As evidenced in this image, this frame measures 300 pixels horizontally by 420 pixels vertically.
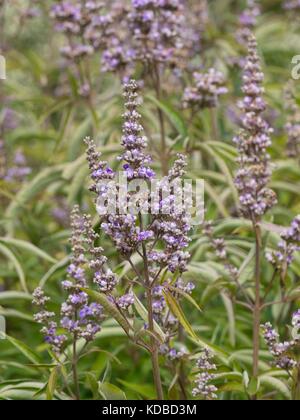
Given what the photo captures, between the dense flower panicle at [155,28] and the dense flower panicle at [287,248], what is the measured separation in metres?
1.20

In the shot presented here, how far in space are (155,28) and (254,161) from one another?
3.50 feet

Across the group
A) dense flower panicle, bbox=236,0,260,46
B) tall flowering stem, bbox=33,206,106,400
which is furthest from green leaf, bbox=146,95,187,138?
tall flowering stem, bbox=33,206,106,400

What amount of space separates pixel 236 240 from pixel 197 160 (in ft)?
3.80

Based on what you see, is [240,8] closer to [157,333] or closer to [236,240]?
[236,240]

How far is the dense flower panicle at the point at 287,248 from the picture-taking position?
8.90 ft

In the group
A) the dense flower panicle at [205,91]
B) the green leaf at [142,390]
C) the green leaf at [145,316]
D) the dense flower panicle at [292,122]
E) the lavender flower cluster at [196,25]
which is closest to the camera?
the green leaf at [145,316]

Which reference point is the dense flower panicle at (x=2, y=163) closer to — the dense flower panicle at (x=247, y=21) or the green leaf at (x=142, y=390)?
the dense flower panicle at (x=247, y=21)

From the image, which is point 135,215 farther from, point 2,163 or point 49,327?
point 2,163

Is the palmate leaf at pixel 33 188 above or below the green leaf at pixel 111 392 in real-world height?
above

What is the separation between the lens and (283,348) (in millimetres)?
2584

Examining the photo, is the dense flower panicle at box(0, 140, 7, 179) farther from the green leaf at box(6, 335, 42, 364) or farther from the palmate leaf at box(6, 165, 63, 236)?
the green leaf at box(6, 335, 42, 364)

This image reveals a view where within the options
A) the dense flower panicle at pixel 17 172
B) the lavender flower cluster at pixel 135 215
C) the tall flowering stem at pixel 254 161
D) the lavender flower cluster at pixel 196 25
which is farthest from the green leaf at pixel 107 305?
the lavender flower cluster at pixel 196 25

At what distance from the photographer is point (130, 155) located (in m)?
2.29

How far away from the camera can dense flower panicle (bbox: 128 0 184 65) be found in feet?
11.6
